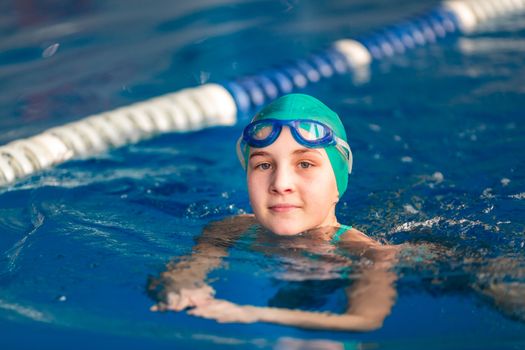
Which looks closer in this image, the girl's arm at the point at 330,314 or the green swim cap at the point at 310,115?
the girl's arm at the point at 330,314

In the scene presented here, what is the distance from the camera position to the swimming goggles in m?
2.64

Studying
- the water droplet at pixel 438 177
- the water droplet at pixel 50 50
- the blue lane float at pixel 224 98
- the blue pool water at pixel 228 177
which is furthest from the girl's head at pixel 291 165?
the water droplet at pixel 50 50

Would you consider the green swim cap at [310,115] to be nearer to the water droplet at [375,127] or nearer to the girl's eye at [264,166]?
the girl's eye at [264,166]

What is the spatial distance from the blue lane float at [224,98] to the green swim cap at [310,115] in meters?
→ 1.59

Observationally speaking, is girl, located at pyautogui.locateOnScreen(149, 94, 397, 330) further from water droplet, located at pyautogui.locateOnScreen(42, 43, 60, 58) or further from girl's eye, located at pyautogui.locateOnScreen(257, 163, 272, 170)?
water droplet, located at pyautogui.locateOnScreen(42, 43, 60, 58)

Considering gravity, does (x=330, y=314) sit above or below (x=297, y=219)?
below

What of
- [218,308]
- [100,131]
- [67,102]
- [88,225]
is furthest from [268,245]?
[67,102]

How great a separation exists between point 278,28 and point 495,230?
11.9 feet

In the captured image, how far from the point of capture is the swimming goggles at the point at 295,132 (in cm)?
264

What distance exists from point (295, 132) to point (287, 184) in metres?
0.17

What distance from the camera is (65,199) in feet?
11.8

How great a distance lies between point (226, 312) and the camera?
240 cm

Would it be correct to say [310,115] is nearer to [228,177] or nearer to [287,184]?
[287,184]

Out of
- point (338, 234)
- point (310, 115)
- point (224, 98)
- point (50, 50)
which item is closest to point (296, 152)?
point (310, 115)
